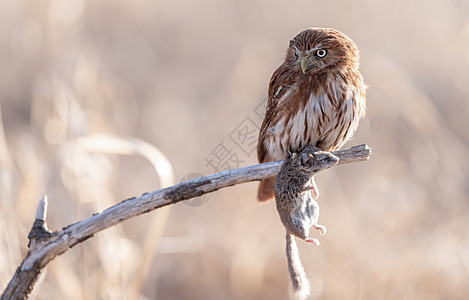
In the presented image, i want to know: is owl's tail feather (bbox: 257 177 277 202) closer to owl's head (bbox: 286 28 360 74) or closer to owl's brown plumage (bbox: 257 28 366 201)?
owl's brown plumage (bbox: 257 28 366 201)

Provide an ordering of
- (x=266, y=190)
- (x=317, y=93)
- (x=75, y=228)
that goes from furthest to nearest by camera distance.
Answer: (x=266, y=190), (x=317, y=93), (x=75, y=228)

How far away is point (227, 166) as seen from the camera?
520cm

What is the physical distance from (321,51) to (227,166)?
1962mm

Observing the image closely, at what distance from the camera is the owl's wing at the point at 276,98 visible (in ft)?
12.2

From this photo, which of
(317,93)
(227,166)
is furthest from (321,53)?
(227,166)

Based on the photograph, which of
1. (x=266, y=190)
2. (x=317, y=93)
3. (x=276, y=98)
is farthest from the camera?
(x=266, y=190)

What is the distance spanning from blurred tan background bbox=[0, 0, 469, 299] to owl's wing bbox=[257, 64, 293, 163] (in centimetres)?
81

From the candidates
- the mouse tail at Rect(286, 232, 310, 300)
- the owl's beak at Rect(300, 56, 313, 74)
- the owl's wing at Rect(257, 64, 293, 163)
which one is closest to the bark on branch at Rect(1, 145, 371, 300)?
the mouse tail at Rect(286, 232, 310, 300)

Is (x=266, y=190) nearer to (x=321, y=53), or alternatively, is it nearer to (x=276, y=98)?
(x=276, y=98)

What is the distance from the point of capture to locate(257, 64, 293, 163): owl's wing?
146 inches

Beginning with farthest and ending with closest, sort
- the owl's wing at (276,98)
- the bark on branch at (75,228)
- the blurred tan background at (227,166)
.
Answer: the blurred tan background at (227,166)
the owl's wing at (276,98)
the bark on branch at (75,228)

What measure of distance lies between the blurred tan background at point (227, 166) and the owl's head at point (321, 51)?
1.10 m

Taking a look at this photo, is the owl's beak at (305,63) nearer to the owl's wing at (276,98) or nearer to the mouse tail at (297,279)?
the owl's wing at (276,98)

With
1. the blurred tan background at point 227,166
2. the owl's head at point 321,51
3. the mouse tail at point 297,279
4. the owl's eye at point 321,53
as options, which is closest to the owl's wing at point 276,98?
the owl's head at point 321,51
